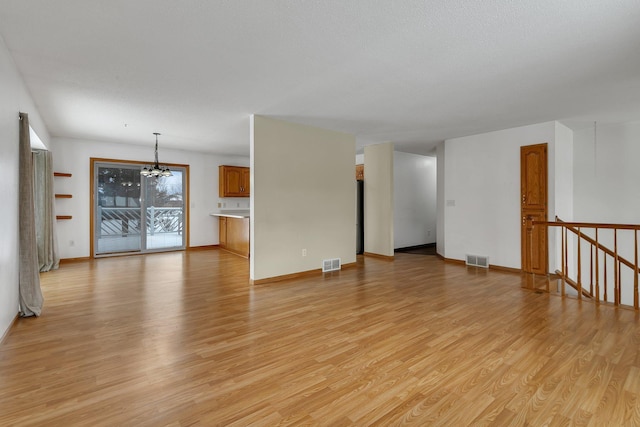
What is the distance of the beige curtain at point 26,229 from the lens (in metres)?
3.24

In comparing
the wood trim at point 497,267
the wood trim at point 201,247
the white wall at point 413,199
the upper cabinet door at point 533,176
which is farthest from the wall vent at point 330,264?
the wood trim at point 201,247

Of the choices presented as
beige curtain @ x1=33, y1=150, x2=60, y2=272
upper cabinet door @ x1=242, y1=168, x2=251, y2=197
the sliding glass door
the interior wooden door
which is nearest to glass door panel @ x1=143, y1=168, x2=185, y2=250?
the sliding glass door

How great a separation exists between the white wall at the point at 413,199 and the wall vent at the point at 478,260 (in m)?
1.98

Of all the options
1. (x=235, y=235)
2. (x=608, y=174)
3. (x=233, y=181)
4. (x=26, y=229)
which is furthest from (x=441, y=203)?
(x=26, y=229)

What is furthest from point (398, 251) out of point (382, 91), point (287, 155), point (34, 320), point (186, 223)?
point (34, 320)

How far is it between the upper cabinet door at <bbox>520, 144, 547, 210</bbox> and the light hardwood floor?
6.08ft

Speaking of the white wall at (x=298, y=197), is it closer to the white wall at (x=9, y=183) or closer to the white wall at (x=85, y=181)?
the white wall at (x=9, y=183)

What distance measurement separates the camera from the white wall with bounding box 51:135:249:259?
21.6 feet

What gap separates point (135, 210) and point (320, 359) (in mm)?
6787

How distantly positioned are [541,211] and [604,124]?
1941 millimetres

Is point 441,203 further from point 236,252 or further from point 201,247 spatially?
point 201,247

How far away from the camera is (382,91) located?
12.3 ft

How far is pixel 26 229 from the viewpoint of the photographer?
3264 mm

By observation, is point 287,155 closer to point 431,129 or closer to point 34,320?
point 431,129
